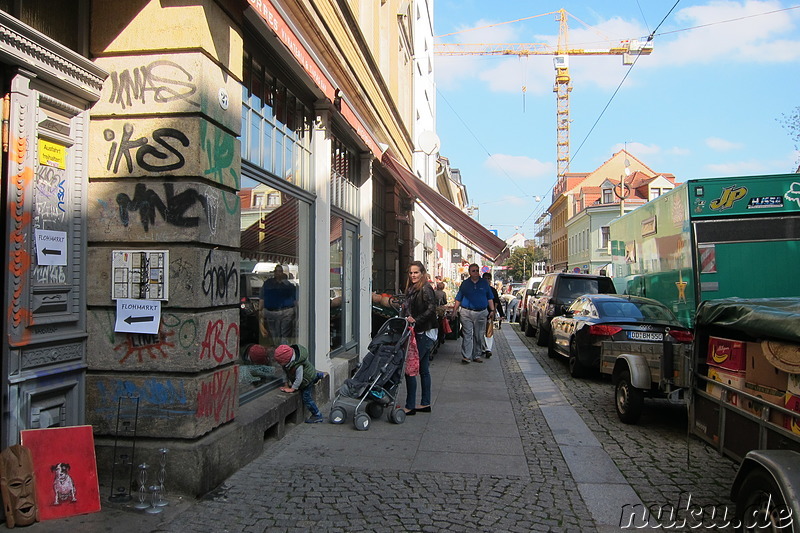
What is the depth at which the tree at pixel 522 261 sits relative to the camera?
105 metres

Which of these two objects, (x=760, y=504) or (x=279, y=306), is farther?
(x=279, y=306)

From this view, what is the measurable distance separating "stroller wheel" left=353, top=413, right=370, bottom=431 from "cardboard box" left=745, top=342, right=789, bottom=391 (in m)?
3.77

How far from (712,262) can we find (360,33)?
6.36 m

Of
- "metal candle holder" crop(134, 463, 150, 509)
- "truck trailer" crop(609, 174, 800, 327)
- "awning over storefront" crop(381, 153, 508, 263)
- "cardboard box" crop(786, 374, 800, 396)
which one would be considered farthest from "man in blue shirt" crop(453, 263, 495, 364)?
"cardboard box" crop(786, 374, 800, 396)

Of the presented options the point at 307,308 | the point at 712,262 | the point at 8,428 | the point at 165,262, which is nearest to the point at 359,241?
the point at 307,308

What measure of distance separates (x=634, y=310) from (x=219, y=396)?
7.42 meters

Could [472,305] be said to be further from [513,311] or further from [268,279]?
[513,311]

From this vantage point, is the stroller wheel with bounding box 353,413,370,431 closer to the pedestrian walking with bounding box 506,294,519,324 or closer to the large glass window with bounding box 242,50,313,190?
the large glass window with bounding box 242,50,313,190

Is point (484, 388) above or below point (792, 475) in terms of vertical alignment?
below

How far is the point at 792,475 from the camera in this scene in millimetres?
3139

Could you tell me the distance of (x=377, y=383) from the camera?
6.78 m

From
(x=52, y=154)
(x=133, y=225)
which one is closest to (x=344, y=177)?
(x=133, y=225)

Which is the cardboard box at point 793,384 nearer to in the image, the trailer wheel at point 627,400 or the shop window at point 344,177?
the trailer wheel at point 627,400

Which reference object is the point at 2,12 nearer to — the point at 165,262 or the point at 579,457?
the point at 165,262
